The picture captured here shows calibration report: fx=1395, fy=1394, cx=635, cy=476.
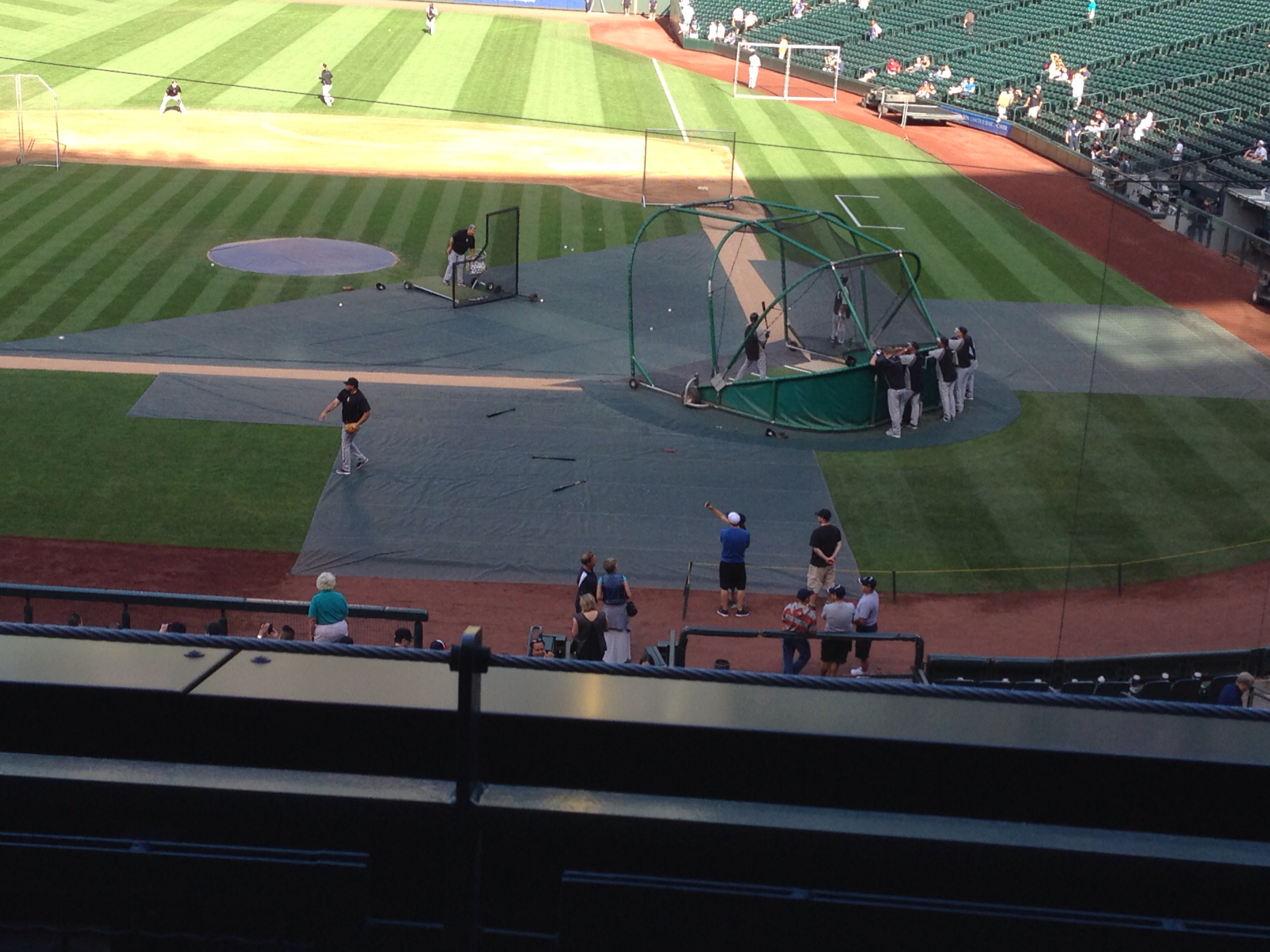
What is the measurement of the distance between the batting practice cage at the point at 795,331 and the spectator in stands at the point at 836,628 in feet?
25.4

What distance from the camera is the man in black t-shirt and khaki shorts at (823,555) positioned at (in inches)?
640

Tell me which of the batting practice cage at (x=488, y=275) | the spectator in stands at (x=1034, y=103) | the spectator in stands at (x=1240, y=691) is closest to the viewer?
the spectator in stands at (x=1240, y=691)

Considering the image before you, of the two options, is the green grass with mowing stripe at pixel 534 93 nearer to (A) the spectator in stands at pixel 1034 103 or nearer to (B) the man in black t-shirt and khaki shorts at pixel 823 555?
(A) the spectator in stands at pixel 1034 103

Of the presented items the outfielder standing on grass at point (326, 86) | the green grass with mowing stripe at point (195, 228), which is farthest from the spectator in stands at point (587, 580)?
the outfielder standing on grass at point (326, 86)

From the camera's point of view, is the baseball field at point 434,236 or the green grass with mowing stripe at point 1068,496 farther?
the baseball field at point 434,236

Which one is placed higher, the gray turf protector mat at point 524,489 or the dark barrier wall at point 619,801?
the dark barrier wall at point 619,801

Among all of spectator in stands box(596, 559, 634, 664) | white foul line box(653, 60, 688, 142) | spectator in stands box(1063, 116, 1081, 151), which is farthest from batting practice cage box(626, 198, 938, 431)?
white foul line box(653, 60, 688, 142)

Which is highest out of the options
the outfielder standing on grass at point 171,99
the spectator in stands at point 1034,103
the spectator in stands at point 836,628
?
the spectator in stands at point 1034,103

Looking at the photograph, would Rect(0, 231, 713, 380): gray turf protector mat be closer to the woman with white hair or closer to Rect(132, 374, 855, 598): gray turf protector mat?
Rect(132, 374, 855, 598): gray turf protector mat

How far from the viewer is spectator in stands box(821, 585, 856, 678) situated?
1472 cm

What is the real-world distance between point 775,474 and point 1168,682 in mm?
8072

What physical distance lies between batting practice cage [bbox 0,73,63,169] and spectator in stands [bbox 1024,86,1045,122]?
30057mm

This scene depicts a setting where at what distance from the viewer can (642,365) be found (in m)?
24.9

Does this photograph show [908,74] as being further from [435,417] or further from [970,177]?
[435,417]
